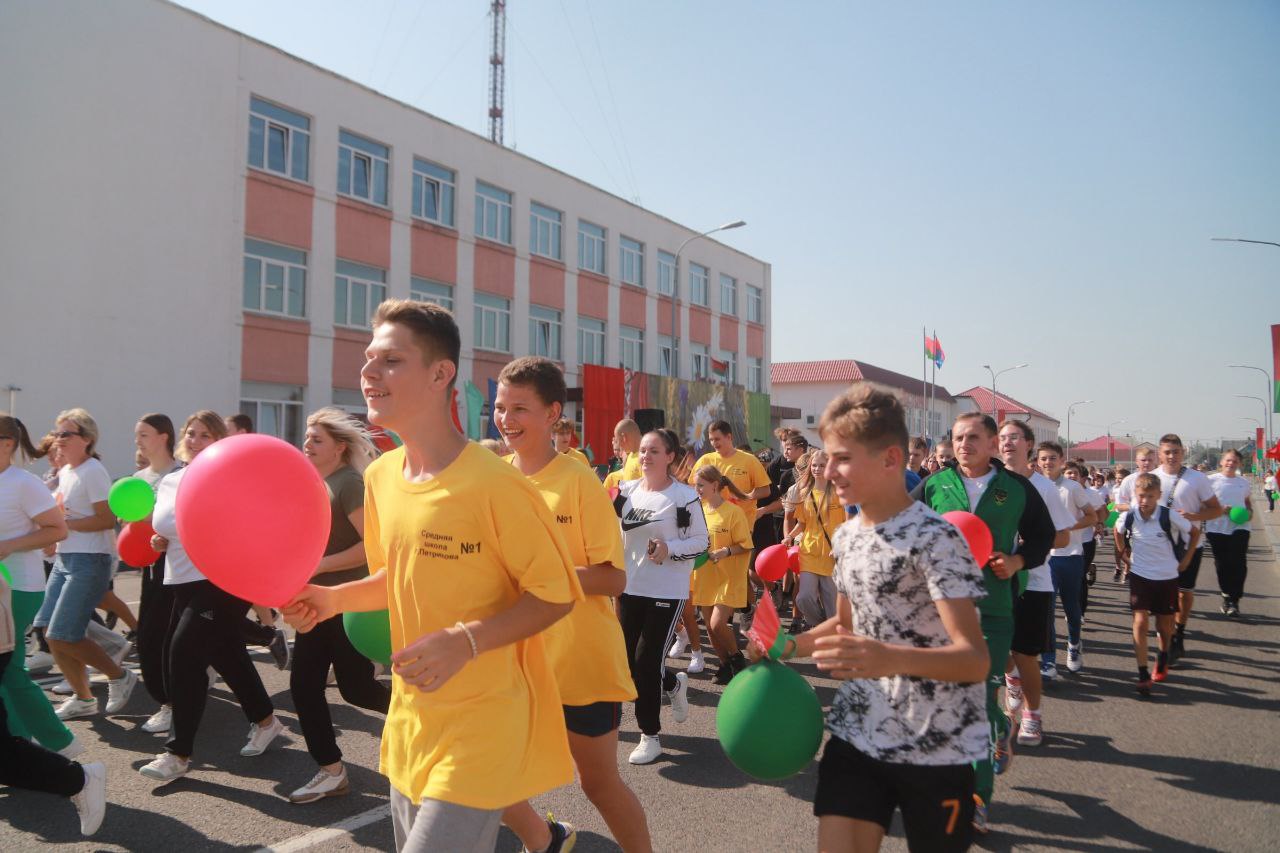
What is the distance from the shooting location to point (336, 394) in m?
21.8

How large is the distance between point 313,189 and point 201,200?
2.79 meters


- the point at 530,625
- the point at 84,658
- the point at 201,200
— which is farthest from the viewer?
the point at 201,200

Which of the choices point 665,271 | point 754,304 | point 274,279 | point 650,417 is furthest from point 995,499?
point 754,304

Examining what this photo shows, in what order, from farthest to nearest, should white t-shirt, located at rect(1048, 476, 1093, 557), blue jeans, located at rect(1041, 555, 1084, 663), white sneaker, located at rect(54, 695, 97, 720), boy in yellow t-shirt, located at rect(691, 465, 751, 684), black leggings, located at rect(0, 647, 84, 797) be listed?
white t-shirt, located at rect(1048, 476, 1093, 557) < blue jeans, located at rect(1041, 555, 1084, 663) < boy in yellow t-shirt, located at rect(691, 465, 751, 684) < white sneaker, located at rect(54, 695, 97, 720) < black leggings, located at rect(0, 647, 84, 797)

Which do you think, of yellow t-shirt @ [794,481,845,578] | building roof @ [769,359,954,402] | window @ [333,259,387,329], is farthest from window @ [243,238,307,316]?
building roof @ [769,359,954,402]

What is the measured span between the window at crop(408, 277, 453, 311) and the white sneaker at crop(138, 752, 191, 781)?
19.5 meters

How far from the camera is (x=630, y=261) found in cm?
3297

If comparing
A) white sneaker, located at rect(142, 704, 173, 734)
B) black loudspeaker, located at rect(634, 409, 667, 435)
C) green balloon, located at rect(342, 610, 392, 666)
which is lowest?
white sneaker, located at rect(142, 704, 173, 734)

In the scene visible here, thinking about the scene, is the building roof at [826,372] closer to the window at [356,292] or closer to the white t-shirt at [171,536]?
the window at [356,292]

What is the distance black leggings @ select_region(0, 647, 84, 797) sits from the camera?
401cm

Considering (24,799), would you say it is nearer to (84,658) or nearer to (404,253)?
(84,658)

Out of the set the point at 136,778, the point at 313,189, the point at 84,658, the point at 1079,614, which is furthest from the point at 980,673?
the point at 313,189

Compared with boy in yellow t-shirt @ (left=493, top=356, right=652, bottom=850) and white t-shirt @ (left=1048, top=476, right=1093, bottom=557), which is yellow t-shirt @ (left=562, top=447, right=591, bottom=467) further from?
white t-shirt @ (left=1048, top=476, right=1093, bottom=557)

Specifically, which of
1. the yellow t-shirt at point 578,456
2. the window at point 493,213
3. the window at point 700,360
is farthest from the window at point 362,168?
the yellow t-shirt at point 578,456
